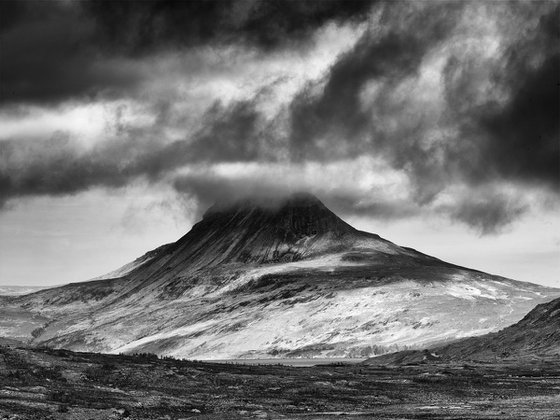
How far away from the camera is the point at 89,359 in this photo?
106 meters

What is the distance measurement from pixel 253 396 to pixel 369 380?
29811 millimetres

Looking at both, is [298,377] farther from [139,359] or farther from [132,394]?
[132,394]

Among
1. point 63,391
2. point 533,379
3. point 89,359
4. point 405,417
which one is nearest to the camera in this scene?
point 405,417

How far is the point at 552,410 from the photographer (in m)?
75.8

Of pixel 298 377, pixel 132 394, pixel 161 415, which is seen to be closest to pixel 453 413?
pixel 161 415

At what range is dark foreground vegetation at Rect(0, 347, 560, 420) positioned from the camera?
7444 centimetres

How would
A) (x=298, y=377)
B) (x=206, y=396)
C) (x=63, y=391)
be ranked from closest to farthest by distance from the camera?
(x=63, y=391) < (x=206, y=396) < (x=298, y=377)

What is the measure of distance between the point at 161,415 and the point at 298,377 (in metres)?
44.4

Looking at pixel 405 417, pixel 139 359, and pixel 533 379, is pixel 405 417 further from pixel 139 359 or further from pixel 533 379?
pixel 533 379

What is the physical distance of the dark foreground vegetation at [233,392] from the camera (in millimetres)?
74438

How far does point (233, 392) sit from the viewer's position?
95.4 meters

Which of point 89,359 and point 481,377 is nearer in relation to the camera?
point 89,359

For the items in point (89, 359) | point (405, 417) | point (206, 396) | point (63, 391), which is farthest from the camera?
point (89, 359)

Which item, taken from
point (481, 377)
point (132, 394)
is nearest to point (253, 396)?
point (132, 394)
